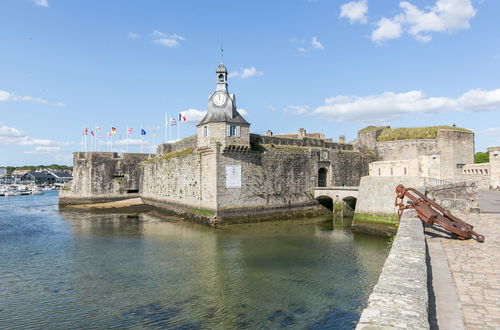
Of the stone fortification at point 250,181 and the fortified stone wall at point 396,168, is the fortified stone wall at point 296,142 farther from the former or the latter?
the fortified stone wall at point 396,168

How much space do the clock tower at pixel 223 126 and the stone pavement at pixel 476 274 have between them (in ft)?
48.4

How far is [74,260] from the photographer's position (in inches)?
544

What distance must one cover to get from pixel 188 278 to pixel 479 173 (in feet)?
79.2

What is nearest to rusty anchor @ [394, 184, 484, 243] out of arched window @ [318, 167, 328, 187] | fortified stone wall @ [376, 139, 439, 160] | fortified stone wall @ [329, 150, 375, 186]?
arched window @ [318, 167, 328, 187]

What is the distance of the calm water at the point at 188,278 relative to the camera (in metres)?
8.40

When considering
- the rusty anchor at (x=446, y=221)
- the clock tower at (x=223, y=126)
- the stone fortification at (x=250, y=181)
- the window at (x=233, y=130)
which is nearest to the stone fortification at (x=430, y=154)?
the stone fortification at (x=250, y=181)

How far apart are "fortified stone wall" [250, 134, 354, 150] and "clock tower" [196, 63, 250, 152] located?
5.68ft

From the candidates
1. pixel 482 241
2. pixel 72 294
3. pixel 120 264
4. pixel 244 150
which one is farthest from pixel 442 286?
pixel 244 150

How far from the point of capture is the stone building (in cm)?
2223

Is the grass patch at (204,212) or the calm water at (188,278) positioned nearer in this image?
the calm water at (188,278)

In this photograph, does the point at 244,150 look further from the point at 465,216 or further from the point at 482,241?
the point at 482,241

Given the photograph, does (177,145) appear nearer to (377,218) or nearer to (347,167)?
(347,167)

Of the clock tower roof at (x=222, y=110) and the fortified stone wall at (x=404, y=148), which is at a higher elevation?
the clock tower roof at (x=222, y=110)

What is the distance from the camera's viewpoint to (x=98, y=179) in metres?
35.7
